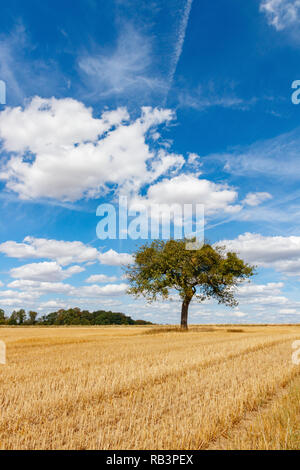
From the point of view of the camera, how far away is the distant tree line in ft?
368

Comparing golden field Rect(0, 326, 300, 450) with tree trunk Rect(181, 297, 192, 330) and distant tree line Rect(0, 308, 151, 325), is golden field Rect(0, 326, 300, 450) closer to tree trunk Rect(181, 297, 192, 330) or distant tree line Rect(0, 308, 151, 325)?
tree trunk Rect(181, 297, 192, 330)

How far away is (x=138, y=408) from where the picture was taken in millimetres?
7836

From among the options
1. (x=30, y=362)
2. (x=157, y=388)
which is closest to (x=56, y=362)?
(x=30, y=362)

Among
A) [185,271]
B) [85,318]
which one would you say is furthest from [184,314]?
[85,318]

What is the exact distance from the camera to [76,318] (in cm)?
11912

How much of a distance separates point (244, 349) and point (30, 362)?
1060cm

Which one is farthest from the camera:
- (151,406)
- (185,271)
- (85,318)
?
(85,318)

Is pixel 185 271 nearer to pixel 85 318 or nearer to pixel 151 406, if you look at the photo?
pixel 151 406

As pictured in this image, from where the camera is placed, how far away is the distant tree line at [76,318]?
112 metres

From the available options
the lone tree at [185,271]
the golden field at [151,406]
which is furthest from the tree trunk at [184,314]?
the golden field at [151,406]

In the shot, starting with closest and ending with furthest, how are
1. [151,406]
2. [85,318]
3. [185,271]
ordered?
[151,406]
[185,271]
[85,318]

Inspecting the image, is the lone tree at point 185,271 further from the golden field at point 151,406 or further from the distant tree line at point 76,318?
the distant tree line at point 76,318

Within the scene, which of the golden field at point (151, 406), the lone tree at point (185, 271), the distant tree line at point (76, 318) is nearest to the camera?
the golden field at point (151, 406)
